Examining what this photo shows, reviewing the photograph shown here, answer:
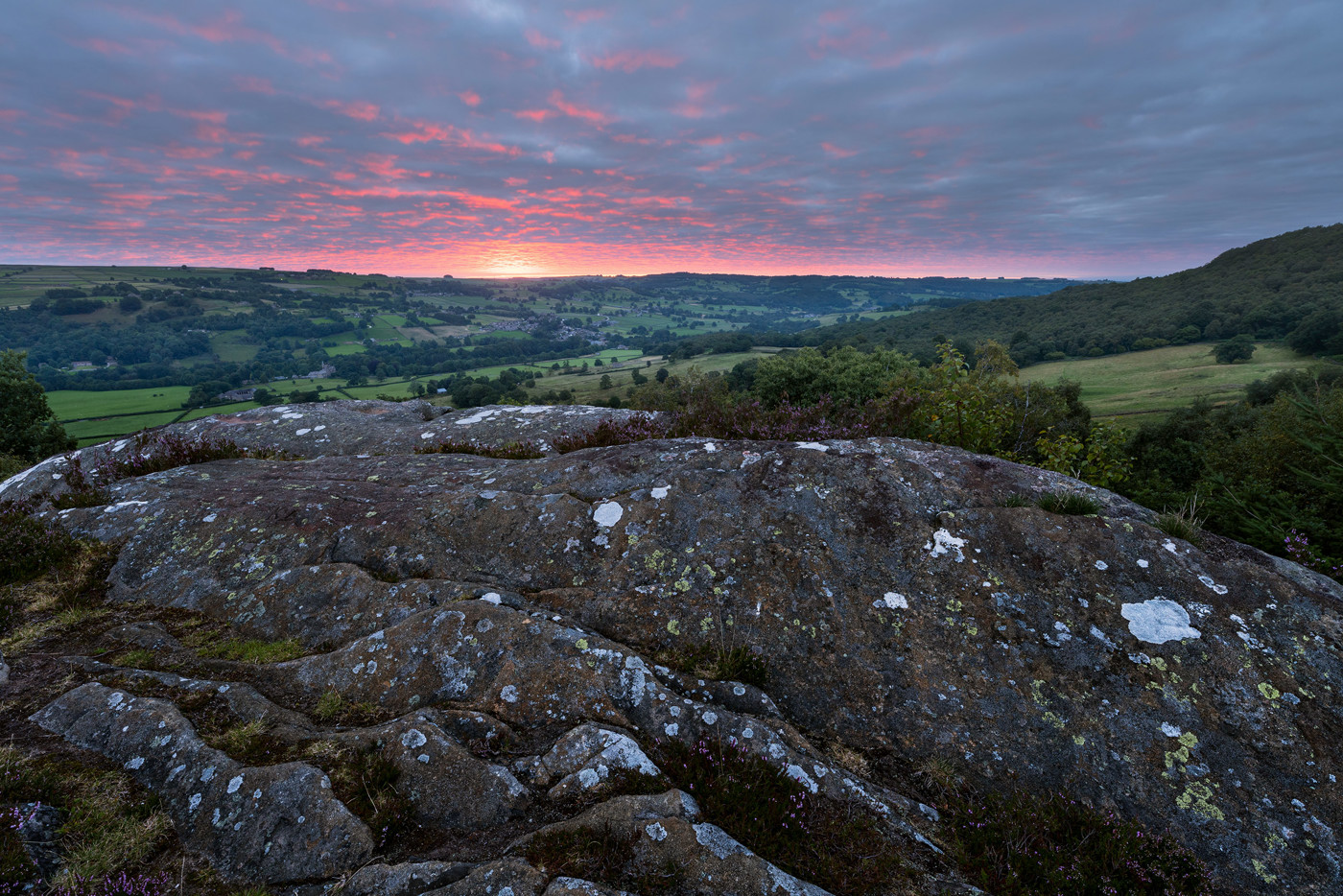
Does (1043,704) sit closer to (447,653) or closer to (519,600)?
(519,600)

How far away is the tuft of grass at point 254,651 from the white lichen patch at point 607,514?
345 cm

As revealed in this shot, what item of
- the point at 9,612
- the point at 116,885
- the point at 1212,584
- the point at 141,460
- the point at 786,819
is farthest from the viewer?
the point at 141,460

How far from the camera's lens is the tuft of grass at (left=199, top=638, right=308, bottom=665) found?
518cm

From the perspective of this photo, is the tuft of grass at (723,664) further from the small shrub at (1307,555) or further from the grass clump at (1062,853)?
the small shrub at (1307,555)

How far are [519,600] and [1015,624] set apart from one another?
5.25 m

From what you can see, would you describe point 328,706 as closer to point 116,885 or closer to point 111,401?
point 116,885

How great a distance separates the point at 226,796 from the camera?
3.37m

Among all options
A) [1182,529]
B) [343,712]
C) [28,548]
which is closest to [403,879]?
[343,712]

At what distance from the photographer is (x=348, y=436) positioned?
471 inches

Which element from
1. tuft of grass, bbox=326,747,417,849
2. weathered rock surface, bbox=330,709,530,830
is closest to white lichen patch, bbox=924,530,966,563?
weathered rock surface, bbox=330,709,530,830

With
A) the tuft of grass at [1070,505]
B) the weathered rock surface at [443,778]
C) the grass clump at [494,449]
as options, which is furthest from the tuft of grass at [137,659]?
the tuft of grass at [1070,505]

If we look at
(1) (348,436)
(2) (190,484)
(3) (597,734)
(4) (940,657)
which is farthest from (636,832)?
(1) (348,436)

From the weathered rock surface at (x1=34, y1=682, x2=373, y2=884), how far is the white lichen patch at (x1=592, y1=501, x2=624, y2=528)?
3852 mm

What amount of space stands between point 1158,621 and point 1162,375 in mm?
130638
